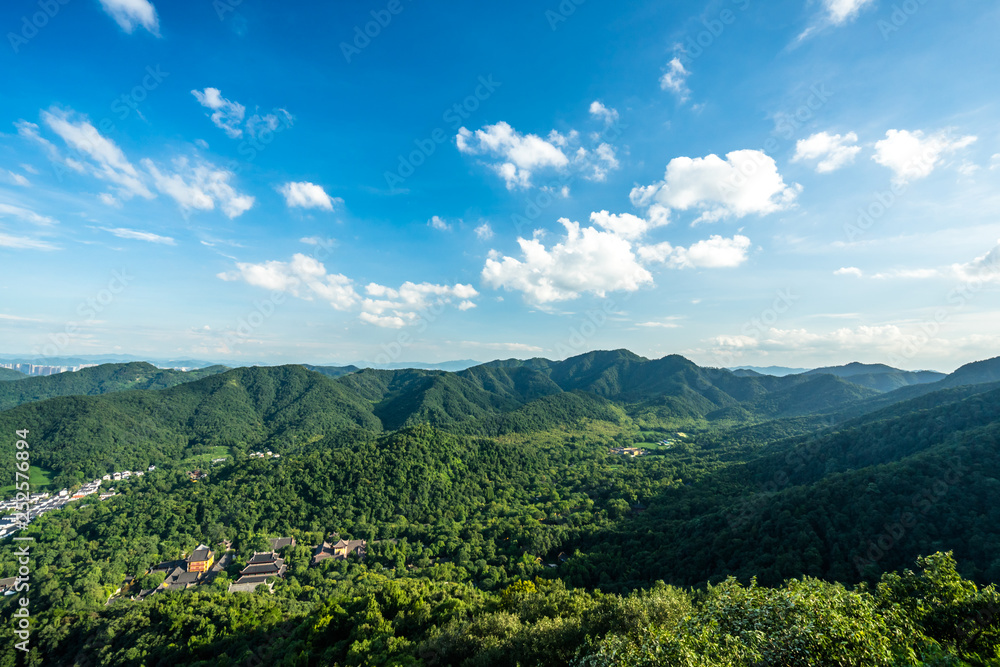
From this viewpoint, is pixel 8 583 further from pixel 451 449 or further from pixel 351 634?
pixel 451 449

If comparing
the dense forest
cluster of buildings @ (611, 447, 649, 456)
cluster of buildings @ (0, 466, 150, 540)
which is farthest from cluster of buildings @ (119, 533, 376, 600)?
cluster of buildings @ (611, 447, 649, 456)

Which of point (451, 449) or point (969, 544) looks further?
point (451, 449)

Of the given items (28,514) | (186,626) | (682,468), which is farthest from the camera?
(682,468)

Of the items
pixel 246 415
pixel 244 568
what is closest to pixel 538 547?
pixel 244 568

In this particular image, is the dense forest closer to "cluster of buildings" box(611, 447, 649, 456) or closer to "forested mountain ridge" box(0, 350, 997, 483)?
"cluster of buildings" box(611, 447, 649, 456)

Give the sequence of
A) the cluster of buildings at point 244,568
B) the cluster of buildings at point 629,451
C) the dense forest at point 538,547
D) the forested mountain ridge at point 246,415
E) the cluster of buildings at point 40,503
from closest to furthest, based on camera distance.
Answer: the dense forest at point 538,547
the cluster of buildings at point 244,568
the cluster of buildings at point 40,503
the forested mountain ridge at point 246,415
the cluster of buildings at point 629,451

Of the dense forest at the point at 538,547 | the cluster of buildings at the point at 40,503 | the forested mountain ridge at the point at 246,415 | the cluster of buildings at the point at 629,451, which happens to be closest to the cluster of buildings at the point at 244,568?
the dense forest at the point at 538,547

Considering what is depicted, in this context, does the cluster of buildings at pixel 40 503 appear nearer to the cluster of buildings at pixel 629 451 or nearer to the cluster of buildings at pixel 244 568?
the cluster of buildings at pixel 244 568

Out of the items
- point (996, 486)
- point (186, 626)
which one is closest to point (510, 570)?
point (186, 626)
